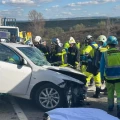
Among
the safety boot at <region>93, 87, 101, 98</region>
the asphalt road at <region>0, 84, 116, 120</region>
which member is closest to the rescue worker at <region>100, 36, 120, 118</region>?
the asphalt road at <region>0, 84, 116, 120</region>

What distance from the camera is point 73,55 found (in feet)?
37.1

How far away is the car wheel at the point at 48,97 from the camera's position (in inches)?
287

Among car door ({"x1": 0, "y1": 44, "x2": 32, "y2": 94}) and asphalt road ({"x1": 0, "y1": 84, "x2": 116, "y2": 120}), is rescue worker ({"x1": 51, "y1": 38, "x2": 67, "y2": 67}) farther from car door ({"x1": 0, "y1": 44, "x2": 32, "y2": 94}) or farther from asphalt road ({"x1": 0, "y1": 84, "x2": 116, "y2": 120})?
car door ({"x1": 0, "y1": 44, "x2": 32, "y2": 94})

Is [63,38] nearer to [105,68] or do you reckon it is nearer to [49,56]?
[49,56]

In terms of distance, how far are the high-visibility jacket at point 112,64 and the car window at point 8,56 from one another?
6.73 ft

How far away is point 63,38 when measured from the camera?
4322 cm

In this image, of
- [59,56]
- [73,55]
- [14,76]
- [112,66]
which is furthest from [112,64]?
[73,55]

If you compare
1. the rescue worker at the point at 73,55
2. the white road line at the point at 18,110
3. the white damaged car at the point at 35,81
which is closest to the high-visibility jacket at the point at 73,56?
the rescue worker at the point at 73,55

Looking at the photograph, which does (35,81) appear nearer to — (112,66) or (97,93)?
(112,66)

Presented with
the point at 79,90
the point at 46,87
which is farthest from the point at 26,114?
the point at 79,90

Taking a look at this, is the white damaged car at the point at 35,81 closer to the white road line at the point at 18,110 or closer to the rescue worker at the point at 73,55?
the white road line at the point at 18,110

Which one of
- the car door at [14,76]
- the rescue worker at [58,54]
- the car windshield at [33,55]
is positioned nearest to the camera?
the car door at [14,76]

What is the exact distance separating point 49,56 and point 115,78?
476cm

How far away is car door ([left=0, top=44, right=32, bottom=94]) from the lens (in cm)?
722
